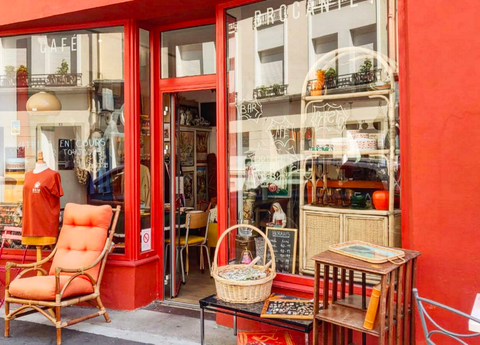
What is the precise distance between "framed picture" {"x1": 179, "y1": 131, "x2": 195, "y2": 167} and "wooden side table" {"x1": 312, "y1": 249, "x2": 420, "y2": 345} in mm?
4605

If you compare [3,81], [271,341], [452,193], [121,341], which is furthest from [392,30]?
[3,81]

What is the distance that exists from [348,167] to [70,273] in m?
2.80

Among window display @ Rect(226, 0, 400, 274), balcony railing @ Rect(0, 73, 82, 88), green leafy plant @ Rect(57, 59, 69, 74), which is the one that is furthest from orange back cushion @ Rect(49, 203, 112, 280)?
green leafy plant @ Rect(57, 59, 69, 74)

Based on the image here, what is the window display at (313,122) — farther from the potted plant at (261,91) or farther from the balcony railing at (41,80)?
the balcony railing at (41,80)

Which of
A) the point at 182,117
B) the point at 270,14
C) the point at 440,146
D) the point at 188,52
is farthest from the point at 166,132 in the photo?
the point at 440,146

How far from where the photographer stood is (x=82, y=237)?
457 centimetres

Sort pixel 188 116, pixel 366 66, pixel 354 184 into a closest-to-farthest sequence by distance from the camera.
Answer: pixel 366 66 < pixel 354 184 < pixel 188 116

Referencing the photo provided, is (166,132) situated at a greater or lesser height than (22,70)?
lesser

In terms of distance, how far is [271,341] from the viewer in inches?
141

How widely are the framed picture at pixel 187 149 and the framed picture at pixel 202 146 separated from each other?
6.3 inches

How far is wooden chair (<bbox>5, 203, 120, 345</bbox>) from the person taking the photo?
397 cm

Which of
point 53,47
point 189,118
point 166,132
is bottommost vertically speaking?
point 166,132

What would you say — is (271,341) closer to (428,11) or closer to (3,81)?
(428,11)

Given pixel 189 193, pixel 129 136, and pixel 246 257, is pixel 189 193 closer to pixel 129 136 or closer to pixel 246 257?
pixel 129 136
